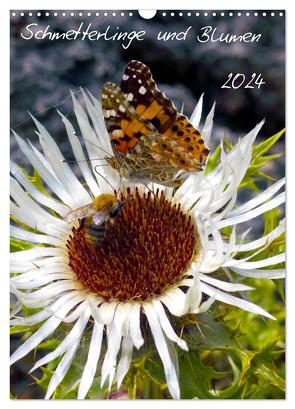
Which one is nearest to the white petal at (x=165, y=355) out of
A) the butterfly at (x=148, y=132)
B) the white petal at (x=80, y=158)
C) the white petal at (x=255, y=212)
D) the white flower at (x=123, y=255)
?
the white flower at (x=123, y=255)

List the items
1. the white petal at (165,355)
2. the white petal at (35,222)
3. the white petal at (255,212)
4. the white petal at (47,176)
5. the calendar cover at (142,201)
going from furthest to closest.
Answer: the white petal at (47,176)
the white petal at (35,222)
the white petal at (255,212)
the calendar cover at (142,201)
the white petal at (165,355)

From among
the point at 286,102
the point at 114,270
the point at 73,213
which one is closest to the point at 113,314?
the point at 114,270

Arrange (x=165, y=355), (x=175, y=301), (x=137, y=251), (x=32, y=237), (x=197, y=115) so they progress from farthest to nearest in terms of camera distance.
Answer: (x=197, y=115) < (x=32, y=237) < (x=137, y=251) < (x=175, y=301) < (x=165, y=355)

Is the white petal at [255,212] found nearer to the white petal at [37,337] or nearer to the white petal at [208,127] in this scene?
the white petal at [208,127]

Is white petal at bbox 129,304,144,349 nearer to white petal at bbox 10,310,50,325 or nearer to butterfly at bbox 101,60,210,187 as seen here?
white petal at bbox 10,310,50,325

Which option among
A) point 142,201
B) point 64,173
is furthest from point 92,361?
point 64,173

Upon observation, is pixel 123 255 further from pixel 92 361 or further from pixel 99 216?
pixel 92 361

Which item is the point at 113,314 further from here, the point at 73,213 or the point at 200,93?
the point at 200,93

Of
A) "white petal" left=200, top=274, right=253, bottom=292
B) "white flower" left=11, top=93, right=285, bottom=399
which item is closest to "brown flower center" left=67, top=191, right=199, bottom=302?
"white flower" left=11, top=93, right=285, bottom=399
